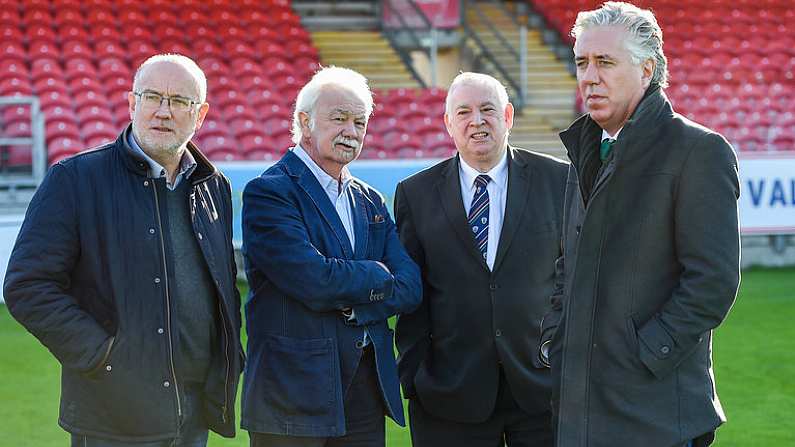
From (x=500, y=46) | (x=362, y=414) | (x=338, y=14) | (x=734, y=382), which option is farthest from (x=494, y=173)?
(x=338, y=14)

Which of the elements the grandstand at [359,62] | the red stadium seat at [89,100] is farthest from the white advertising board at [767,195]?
the red stadium seat at [89,100]

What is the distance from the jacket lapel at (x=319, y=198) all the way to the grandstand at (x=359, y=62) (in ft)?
22.9

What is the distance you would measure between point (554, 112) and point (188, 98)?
39.4ft

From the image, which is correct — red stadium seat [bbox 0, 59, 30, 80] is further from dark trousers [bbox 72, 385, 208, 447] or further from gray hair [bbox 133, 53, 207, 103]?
dark trousers [bbox 72, 385, 208, 447]

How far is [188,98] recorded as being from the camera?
3.24 metres

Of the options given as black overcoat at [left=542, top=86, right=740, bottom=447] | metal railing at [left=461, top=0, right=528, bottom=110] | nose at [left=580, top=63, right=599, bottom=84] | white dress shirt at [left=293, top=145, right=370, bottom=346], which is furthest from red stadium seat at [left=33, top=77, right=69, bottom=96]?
black overcoat at [left=542, top=86, right=740, bottom=447]

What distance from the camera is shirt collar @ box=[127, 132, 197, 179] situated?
10.4 ft

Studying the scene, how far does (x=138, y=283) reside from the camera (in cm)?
307

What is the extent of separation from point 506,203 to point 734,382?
3266 mm

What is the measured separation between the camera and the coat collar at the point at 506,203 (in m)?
3.69

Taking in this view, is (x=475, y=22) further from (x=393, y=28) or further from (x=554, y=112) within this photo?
(x=554, y=112)

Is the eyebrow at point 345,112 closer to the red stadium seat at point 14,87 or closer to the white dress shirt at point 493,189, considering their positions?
the white dress shirt at point 493,189

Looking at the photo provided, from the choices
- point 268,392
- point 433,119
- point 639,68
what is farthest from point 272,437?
point 433,119

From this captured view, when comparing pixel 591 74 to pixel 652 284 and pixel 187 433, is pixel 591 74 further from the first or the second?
pixel 187 433
